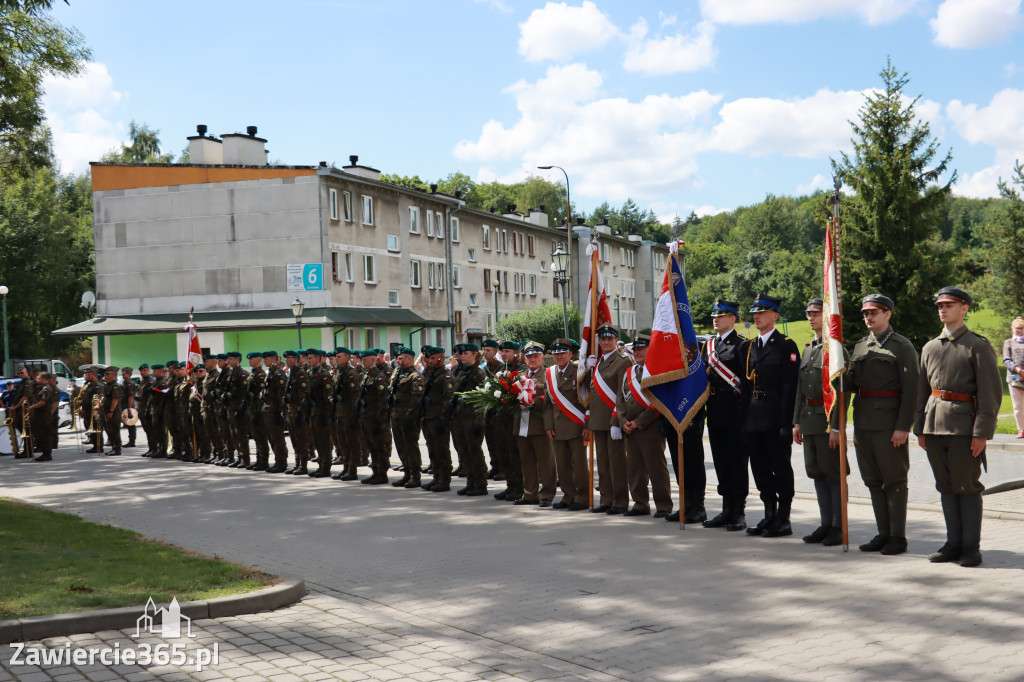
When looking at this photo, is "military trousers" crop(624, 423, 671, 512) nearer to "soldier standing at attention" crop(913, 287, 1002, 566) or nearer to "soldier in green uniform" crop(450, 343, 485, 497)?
"soldier in green uniform" crop(450, 343, 485, 497)

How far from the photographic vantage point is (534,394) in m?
11.9

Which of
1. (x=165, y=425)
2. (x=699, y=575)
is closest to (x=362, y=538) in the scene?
(x=699, y=575)

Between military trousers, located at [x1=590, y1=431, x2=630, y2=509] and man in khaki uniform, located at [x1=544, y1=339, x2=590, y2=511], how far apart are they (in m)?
0.37

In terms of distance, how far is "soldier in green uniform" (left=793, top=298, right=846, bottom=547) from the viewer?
8773 millimetres

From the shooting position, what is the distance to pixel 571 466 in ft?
38.3

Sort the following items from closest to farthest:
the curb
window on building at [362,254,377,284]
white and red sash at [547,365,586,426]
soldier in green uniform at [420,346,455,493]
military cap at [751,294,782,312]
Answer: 1. the curb
2. military cap at [751,294,782,312]
3. white and red sash at [547,365,586,426]
4. soldier in green uniform at [420,346,455,493]
5. window on building at [362,254,377,284]

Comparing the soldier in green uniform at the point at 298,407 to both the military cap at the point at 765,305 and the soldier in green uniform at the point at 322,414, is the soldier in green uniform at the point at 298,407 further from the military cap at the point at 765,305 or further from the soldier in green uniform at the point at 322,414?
the military cap at the point at 765,305

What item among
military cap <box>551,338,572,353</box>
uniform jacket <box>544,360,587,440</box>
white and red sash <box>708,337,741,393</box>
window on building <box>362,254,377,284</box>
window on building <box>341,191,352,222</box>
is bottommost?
uniform jacket <box>544,360,587,440</box>

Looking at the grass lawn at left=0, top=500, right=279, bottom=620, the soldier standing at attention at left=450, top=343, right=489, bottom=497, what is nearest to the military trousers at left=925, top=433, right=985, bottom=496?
the grass lawn at left=0, top=500, right=279, bottom=620

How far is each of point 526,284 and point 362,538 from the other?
57.0 metres

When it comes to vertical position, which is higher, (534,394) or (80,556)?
(534,394)

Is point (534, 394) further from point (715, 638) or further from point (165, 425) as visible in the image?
point (165, 425)

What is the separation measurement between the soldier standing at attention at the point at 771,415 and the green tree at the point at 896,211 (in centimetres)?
2603

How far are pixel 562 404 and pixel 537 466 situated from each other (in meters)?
1.06
